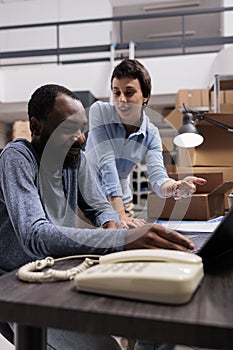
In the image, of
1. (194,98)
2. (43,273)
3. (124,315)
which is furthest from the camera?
(194,98)

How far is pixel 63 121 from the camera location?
2.33ft

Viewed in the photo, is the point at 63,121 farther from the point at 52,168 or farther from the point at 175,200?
the point at 175,200

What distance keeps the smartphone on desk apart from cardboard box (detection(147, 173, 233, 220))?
0.48m

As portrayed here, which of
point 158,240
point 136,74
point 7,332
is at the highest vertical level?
point 136,74

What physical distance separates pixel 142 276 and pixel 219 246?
0.20 meters

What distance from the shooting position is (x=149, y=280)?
0.32 metres

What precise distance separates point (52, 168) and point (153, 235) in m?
0.33

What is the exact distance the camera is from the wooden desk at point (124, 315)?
0.93ft

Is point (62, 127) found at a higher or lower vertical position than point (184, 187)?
higher

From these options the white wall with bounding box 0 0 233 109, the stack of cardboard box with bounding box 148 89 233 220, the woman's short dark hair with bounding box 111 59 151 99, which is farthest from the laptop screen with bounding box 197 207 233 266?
the white wall with bounding box 0 0 233 109

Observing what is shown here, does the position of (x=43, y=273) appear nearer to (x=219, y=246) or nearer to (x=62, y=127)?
(x=219, y=246)

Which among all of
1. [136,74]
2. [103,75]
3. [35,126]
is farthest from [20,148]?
[103,75]

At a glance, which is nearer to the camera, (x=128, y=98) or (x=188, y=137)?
(x=128, y=98)

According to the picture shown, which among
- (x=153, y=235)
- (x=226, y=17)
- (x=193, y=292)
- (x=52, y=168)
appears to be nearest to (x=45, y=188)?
(x=52, y=168)
